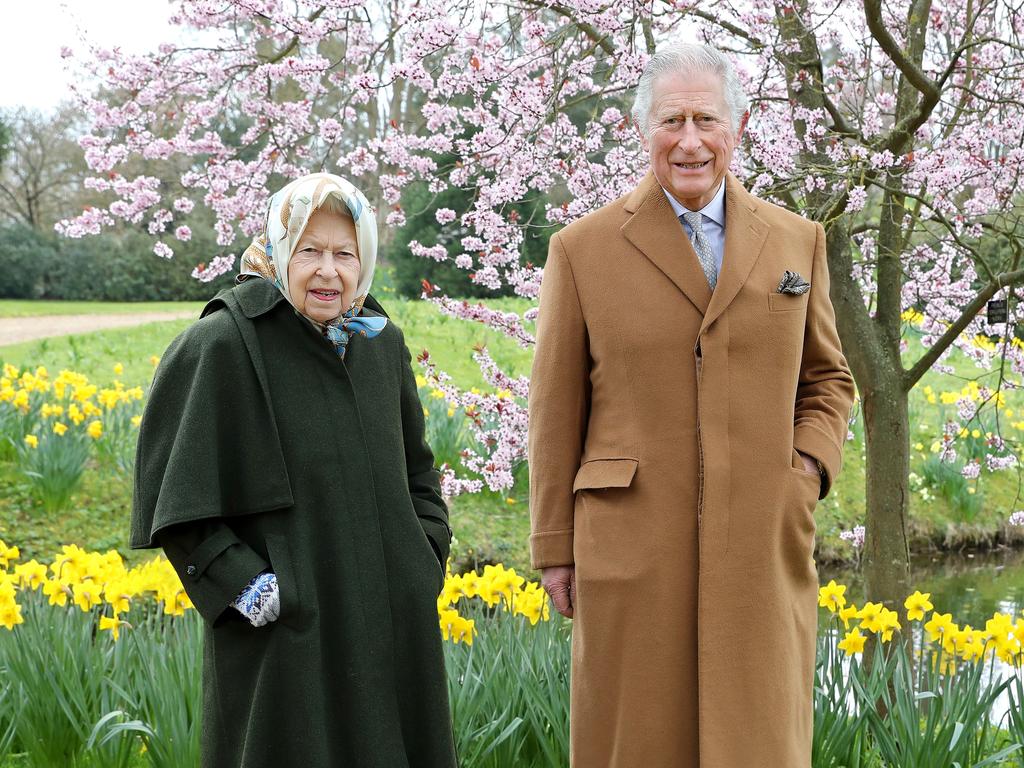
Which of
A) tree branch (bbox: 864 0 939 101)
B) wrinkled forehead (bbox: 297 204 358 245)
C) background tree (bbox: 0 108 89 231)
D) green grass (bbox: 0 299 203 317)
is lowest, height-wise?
wrinkled forehead (bbox: 297 204 358 245)

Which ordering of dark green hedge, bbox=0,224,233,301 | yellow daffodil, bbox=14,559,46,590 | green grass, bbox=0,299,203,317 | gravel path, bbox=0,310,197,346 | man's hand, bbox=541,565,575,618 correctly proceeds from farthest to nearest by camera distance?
dark green hedge, bbox=0,224,233,301 → green grass, bbox=0,299,203,317 → gravel path, bbox=0,310,197,346 → yellow daffodil, bbox=14,559,46,590 → man's hand, bbox=541,565,575,618

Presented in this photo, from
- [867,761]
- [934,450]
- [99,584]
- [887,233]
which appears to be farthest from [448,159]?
[867,761]

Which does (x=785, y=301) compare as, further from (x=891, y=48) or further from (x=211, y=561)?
(x=891, y=48)

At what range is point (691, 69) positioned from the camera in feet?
7.10

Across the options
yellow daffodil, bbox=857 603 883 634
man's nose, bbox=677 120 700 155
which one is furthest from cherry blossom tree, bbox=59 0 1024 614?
man's nose, bbox=677 120 700 155

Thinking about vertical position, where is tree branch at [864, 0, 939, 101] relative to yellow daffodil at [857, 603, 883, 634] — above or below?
above

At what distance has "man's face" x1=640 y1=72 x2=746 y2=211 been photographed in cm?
215

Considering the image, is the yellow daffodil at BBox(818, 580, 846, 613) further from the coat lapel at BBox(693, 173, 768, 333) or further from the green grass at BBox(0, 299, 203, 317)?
the green grass at BBox(0, 299, 203, 317)

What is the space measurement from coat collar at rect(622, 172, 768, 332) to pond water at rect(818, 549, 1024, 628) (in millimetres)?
4100

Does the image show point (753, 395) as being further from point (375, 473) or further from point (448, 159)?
point (448, 159)

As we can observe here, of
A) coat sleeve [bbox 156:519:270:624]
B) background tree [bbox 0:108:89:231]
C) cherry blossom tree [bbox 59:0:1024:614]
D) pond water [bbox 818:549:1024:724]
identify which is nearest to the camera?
coat sleeve [bbox 156:519:270:624]

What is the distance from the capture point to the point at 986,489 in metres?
8.15

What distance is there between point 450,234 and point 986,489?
27.5 ft

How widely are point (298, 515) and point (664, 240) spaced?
36.8 inches
